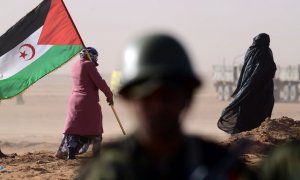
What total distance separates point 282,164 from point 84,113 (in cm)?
776

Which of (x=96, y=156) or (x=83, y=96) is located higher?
(x=96, y=156)

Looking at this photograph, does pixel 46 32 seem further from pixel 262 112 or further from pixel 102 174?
pixel 102 174

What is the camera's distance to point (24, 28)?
10969mm

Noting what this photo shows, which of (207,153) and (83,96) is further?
(83,96)

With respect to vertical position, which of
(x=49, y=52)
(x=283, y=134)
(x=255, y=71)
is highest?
(x=49, y=52)

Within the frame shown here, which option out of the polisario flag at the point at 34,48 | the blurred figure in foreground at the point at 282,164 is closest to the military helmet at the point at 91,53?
the polisario flag at the point at 34,48

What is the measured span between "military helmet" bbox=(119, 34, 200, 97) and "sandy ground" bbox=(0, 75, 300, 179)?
8 centimetres

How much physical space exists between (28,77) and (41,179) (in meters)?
2.33

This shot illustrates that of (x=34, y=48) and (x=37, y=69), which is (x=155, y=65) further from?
(x=34, y=48)

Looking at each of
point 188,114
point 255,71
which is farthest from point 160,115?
point 255,71

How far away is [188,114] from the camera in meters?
2.08

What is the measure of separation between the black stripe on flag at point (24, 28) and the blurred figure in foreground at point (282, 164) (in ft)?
28.9

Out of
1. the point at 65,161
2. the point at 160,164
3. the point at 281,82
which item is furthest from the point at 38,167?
the point at 281,82

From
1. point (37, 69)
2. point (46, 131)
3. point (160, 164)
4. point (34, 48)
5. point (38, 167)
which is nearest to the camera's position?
point (160, 164)
